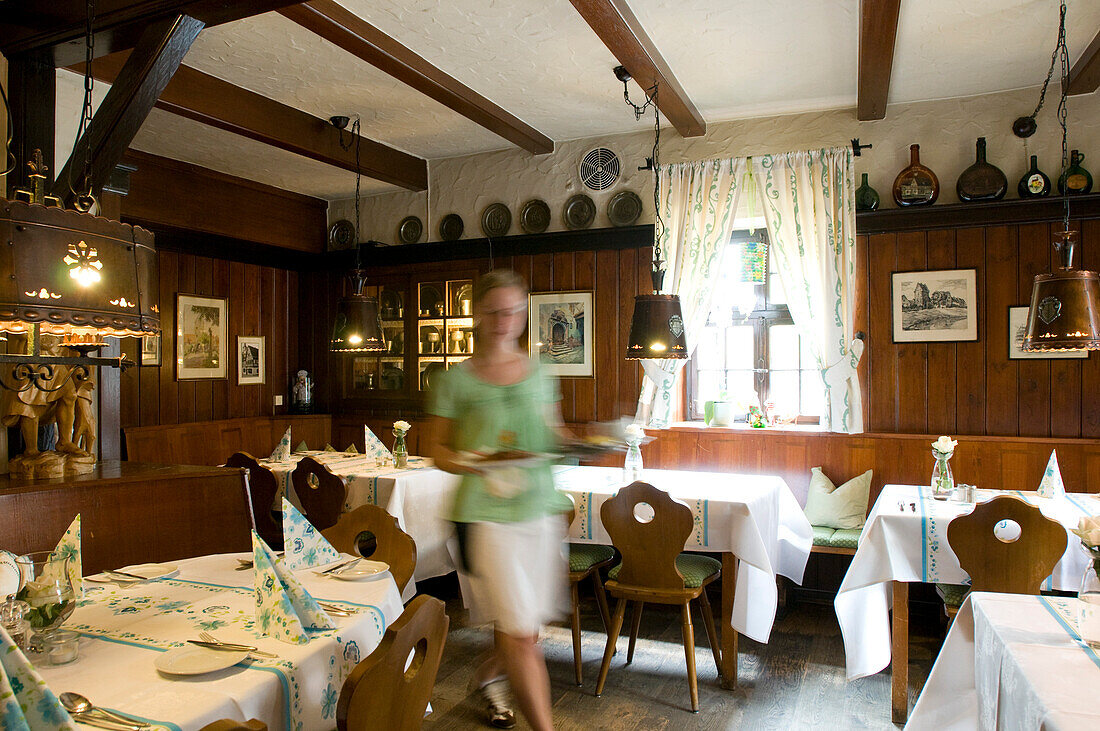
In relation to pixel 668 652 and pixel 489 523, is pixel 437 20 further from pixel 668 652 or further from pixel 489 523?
pixel 668 652

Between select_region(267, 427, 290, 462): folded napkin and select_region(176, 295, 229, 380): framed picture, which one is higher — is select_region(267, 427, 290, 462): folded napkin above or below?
below

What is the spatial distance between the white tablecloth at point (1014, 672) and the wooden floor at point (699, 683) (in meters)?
0.71

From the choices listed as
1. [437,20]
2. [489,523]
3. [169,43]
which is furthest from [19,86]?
[489,523]

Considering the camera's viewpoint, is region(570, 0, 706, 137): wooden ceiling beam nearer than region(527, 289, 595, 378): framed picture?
Yes

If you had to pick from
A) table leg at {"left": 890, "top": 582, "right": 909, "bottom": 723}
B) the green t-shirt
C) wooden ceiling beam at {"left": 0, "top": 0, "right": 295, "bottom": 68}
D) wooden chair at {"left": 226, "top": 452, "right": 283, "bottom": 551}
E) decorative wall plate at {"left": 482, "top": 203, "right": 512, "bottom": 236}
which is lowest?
table leg at {"left": 890, "top": 582, "right": 909, "bottom": 723}

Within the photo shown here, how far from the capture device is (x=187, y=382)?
20.3 feet

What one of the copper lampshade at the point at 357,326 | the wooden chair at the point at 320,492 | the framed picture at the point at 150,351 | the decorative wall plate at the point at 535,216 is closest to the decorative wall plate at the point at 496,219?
the decorative wall plate at the point at 535,216

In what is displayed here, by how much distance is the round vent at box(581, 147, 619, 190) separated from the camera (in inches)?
226

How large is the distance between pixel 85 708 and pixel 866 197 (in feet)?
16.1

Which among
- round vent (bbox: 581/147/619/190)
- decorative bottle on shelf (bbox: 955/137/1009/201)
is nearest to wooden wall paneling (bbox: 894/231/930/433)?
decorative bottle on shelf (bbox: 955/137/1009/201)

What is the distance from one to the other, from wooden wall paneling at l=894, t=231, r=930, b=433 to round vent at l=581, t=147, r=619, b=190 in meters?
2.06

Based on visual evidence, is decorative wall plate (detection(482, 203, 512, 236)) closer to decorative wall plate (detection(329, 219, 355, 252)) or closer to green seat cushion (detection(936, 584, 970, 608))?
decorative wall plate (detection(329, 219, 355, 252))

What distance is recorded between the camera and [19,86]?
3334 mm

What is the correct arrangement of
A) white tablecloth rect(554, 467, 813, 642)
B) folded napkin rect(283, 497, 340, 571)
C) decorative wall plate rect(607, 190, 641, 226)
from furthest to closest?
decorative wall plate rect(607, 190, 641, 226), white tablecloth rect(554, 467, 813, 642), folded napkin rect(283, 497, 340, 571)
